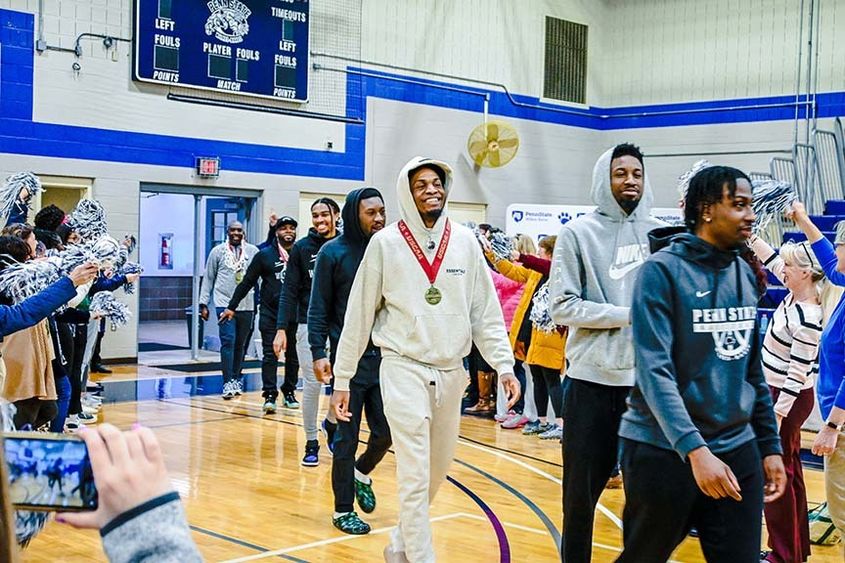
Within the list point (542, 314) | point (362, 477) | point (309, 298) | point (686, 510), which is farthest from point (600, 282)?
point (542, 314)

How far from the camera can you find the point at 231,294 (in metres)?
12.5

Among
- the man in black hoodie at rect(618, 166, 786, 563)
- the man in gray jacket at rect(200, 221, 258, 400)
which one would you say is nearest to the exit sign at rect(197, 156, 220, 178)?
the man in gray jacket at rect(200, 221, 258, 400)

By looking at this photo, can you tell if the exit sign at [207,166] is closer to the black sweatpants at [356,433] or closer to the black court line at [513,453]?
the black court line at [513,453]

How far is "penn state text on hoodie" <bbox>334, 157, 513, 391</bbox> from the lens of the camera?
4.91 m

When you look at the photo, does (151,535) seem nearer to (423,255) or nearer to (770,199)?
(423,255)

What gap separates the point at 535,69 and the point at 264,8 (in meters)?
5.86

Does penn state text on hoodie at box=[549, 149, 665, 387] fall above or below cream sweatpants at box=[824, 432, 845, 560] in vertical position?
above

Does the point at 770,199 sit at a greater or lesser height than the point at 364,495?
greater

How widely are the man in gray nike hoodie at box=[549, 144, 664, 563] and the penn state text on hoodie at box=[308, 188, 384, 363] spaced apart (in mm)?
1973

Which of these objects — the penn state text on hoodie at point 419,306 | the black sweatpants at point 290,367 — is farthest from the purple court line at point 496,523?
the black sweatpants at point 290,367

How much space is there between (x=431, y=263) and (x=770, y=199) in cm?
232

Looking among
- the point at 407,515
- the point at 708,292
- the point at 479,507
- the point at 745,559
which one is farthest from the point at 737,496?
the point at 479,507

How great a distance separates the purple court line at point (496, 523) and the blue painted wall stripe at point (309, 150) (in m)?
8.17

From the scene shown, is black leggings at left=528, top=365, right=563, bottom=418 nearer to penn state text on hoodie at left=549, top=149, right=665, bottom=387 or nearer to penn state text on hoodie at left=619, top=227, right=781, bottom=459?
penn state text on hoodie at left=549, top=149, right=665, bottom=387
